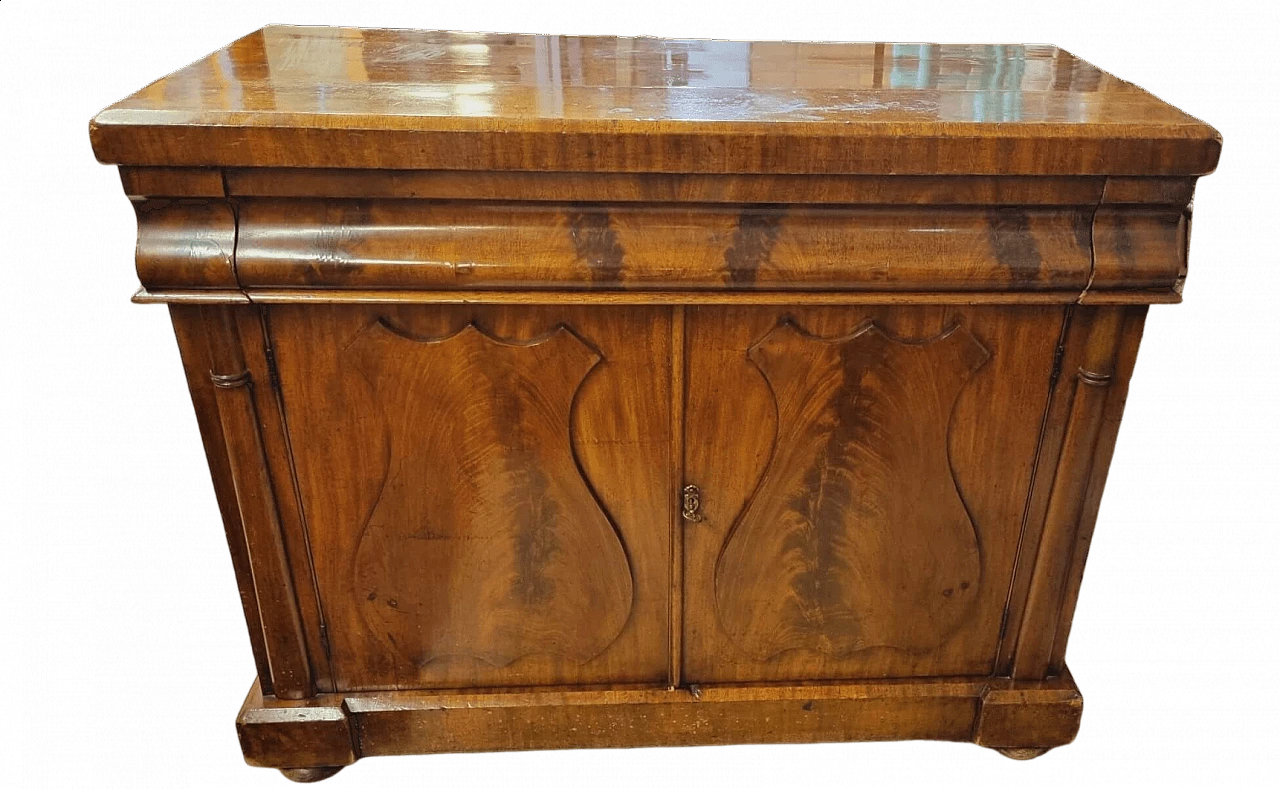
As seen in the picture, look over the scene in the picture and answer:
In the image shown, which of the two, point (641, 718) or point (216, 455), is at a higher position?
point (216, 455)

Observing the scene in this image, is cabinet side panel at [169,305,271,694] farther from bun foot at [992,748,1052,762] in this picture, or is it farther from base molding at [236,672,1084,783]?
bun foot at [992,748,1052,762]

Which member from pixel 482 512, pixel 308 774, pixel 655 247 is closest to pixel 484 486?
pixel 482 512

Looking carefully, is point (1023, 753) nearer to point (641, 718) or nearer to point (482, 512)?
point (641, 718)

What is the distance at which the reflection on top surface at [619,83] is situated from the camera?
4.50 feet

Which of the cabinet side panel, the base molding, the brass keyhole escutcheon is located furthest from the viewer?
the base molding

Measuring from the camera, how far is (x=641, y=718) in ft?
6.05

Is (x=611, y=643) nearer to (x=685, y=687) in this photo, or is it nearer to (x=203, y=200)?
(x=685, y=687)

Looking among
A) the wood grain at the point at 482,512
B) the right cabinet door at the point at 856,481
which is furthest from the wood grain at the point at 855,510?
the wood grain at the point at 482,512

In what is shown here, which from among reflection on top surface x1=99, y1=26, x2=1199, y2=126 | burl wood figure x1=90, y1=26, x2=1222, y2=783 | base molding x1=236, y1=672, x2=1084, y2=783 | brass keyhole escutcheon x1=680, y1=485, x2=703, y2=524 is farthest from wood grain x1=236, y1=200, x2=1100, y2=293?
base molding x1=236, y1=672, x2=1084, y2=783

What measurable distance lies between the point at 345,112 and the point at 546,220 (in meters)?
0.29

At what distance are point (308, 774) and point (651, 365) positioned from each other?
1003mm

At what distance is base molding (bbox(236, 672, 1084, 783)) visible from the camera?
71.4 inches

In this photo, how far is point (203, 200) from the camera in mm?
1367

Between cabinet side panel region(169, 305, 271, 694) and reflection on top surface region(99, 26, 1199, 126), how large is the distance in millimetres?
293
